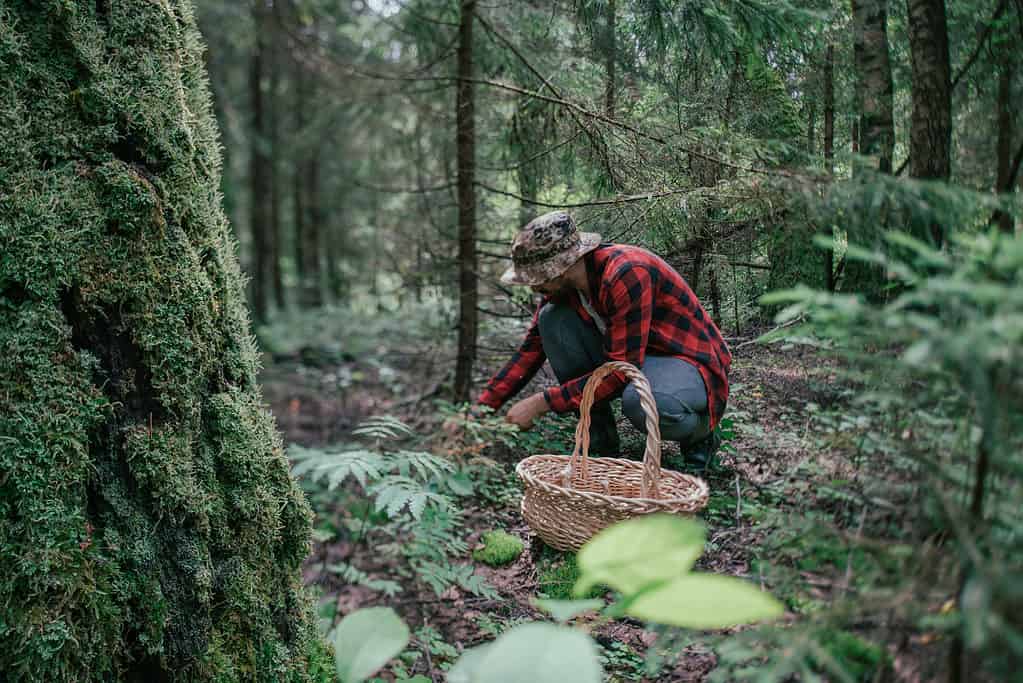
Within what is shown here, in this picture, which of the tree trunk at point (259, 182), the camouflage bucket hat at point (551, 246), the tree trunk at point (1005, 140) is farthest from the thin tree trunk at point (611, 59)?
the tree trunk at point (259, 182)

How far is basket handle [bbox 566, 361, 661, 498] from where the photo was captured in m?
2.32

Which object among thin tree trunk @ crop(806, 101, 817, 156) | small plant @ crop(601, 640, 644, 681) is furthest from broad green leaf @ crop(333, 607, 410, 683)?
thin tree trunk @ crop(806, 101, 817, 156)

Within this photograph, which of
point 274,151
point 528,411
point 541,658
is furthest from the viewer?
point 274,151

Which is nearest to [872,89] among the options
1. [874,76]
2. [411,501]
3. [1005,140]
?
[874,76]

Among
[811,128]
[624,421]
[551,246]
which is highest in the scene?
[811,128]

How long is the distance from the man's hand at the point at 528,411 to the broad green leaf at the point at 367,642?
1.84 meters

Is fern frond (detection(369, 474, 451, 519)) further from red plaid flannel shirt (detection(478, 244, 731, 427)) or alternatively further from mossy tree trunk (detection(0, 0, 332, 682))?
red plaid flannel shirt (detection(478, 244, 731, 427))

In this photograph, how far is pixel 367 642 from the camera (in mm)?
1187

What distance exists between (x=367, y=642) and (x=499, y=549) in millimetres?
2023

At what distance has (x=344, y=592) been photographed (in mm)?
3840

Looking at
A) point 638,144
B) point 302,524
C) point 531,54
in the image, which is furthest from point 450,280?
Result: point 302,524

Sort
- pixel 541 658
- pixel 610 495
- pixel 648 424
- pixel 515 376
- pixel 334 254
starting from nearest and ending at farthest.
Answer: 1. pixel 541 658
2. pixel 648 424
3. pixel 610 495
4. pixel 515 376
5. pixel 334 254

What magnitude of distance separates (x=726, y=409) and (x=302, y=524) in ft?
6.24

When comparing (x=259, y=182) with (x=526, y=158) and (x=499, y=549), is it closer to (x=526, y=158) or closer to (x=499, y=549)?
(x=526, y=158)
